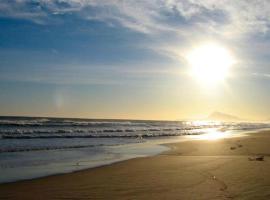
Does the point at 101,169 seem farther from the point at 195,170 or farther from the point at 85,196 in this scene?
the point at 85,196

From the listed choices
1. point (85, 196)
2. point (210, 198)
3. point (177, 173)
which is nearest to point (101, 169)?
point (177, 173)

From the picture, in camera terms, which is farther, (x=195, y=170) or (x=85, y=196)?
(x=195, y=170)

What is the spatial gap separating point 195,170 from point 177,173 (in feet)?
2.86

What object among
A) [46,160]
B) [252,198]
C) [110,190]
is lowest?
[252,198]

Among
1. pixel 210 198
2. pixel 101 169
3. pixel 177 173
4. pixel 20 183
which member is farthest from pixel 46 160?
pixel 210 198

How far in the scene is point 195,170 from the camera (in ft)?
38.5

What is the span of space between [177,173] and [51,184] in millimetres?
3773

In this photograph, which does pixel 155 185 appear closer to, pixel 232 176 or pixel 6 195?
pixel 232 176

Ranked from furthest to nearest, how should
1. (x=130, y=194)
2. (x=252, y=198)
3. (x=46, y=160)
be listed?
1. (x=46, y=160)
2. (x=130, y=194)
3. (x=252, y=198)

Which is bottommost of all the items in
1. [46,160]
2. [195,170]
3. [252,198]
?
[252,198]

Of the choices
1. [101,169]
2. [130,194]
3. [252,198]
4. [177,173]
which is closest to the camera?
[252,198]

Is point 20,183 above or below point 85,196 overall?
above

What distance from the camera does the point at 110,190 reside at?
28.5ft

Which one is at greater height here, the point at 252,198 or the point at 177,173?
the point at 177,173
